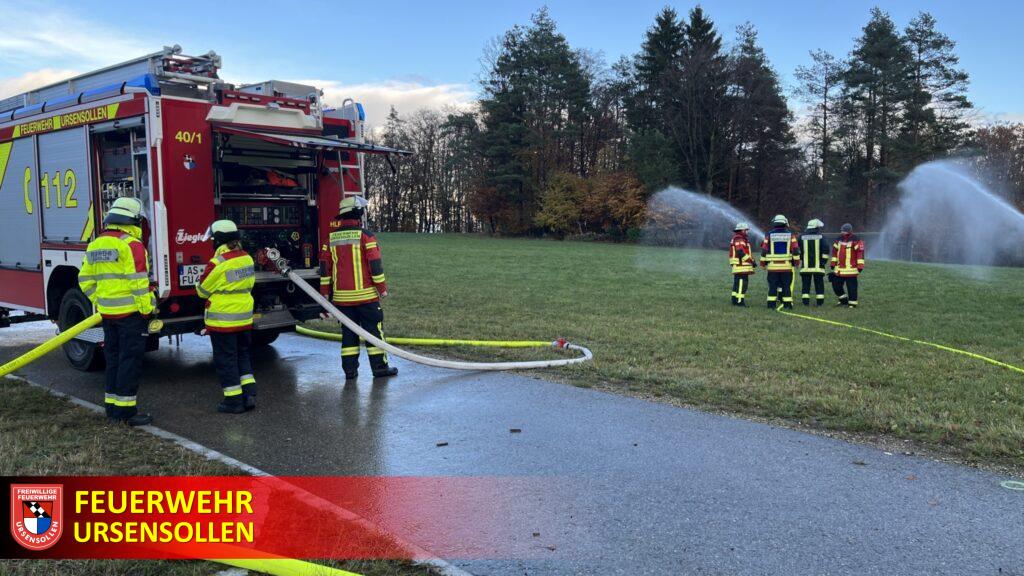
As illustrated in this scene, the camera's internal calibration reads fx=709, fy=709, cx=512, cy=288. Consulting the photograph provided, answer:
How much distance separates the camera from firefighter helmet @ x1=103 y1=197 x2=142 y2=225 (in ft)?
19.1

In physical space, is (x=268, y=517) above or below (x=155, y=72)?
below

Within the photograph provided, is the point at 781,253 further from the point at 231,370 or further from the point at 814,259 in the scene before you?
the point at 231,370

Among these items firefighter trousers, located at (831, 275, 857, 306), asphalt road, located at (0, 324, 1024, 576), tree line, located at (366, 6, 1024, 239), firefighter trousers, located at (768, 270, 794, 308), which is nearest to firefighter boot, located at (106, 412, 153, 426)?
asphalt road, located at (0, 324, 1024, 576)

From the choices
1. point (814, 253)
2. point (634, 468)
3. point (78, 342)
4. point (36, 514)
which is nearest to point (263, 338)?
point (78, 342)

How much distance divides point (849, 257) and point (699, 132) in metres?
33.9

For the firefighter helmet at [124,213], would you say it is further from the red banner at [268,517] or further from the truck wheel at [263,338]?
the truck wheel at [263,338]

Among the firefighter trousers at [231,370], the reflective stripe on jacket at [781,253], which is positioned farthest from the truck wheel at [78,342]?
the reflective stripe on jacket at [781,253]

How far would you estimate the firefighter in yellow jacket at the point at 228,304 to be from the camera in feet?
20.5

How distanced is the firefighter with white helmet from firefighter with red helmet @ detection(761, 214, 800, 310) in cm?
79

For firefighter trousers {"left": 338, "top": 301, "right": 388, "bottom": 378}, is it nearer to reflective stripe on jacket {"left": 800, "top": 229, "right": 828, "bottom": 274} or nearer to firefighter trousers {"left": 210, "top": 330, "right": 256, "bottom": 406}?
firefighter trousers {"left": 210, "top": 330, "right": 256, "bottom": 406}

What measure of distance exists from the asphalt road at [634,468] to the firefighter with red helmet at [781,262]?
7.16m

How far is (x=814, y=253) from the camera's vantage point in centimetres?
1361

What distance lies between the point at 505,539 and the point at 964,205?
39.7m


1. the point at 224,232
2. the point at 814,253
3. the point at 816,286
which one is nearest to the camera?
the point at 224,232
